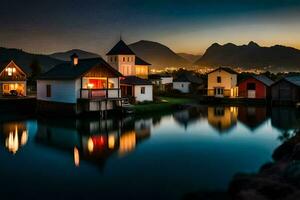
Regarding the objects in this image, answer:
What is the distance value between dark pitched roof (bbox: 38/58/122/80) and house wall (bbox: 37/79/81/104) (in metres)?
0.54

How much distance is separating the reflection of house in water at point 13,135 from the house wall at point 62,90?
559 cm

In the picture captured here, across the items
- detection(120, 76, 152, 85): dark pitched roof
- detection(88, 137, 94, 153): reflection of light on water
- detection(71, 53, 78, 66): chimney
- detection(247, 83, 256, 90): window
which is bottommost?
detection(88, 137, 94, 153): reflection of light on water

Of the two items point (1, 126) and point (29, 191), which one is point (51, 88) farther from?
point (29, 191)

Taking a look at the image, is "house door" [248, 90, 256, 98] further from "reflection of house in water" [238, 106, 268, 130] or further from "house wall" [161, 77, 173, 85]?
"house wall" [161, 77, 173, 85]

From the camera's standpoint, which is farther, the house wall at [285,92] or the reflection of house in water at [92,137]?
the house wall at [285,92]

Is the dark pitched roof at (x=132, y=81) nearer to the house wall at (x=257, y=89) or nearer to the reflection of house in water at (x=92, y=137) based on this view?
the reflection of house in water at (x=92, y=137)

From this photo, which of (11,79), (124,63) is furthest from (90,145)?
(124,63)

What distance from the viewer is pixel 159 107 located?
42469mm

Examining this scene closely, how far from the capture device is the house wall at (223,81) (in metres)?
58.3

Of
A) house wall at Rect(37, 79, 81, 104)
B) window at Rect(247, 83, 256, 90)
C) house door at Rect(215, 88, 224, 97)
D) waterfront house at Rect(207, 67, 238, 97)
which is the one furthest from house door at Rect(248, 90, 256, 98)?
house wall at Rect(37, 79, 81, 104)

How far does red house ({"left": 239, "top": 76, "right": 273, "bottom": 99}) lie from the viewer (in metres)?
55.5

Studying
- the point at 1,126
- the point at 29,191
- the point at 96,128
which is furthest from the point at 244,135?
the point at 1,126

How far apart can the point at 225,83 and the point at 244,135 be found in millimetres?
32381

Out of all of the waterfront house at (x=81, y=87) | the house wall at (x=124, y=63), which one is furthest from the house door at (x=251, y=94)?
the waterfront house at (x=81, y=87)
